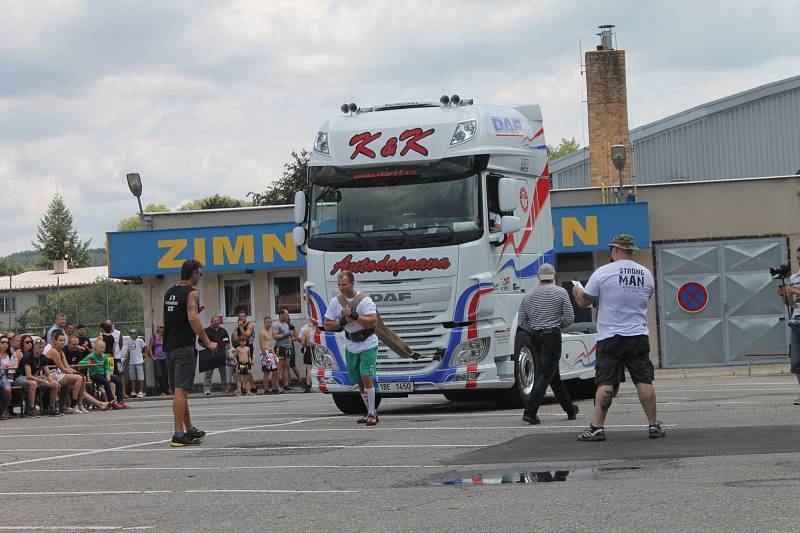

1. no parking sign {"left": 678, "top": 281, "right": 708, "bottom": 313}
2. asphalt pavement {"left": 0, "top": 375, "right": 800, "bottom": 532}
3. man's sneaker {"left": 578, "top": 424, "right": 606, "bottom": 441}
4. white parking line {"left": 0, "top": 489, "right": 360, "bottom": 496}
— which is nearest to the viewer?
asphalt pavement {"left": 0, "top": 375, "right": 800, "bottom": 532}

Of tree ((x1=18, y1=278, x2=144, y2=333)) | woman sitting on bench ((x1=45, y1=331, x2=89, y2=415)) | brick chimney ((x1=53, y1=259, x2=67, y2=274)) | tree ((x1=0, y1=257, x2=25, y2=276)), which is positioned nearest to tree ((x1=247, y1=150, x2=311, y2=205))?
tree ((x1=18, y1=278, x2=144, y2=333))

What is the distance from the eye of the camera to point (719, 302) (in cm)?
3275

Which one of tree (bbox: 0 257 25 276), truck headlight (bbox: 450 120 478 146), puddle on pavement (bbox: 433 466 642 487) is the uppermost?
tree (bbox: 0 257 25 276)

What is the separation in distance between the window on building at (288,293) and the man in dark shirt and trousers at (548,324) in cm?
1893

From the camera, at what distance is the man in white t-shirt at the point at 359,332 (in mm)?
16234

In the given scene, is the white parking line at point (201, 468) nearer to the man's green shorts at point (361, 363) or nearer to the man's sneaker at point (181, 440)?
the man's sneaker at point (181, 440)

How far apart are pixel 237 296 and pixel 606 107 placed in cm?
1505

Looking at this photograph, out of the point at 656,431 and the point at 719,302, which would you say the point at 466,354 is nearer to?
the point at 656,431

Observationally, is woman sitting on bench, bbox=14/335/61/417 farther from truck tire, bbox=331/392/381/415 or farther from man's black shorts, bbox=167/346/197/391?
man's black shorts, bbox=167/346/197/391

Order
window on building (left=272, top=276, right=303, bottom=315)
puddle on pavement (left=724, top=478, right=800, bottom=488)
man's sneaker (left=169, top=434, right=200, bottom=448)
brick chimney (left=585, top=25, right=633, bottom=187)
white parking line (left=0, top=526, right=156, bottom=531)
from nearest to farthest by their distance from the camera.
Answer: white parking line (left=0, top=526, right=156, bottom=531) → puddle on pavement (left=724, top=478, right=800, bottom=488) → man's sneaker (left=169, top=434, right=200, bottom=448) → window on building (left=272, top=276, right=303, bottom=315) → brick chimney (left=585, top=25, right=633, bottom=187)

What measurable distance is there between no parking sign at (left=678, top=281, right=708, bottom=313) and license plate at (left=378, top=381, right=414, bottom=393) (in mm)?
16842

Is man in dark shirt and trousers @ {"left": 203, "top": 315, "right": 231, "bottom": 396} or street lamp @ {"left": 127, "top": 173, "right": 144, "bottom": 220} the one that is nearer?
man in dark shirt and trousers @ {"left": 203, "top": 315, "right": 231, "bottom": 396}

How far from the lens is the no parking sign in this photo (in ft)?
108

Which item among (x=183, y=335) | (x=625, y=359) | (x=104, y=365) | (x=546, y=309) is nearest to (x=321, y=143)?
(x=546, y=309)
